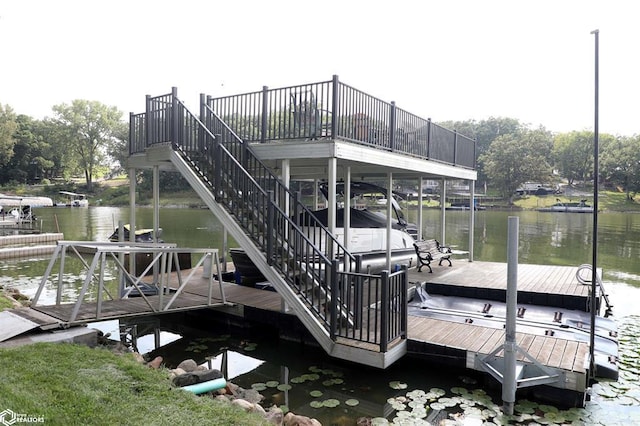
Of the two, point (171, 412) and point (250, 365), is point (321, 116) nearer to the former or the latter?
point (250, 365)

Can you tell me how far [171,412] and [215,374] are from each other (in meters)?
1.16

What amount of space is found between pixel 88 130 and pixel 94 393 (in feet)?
252

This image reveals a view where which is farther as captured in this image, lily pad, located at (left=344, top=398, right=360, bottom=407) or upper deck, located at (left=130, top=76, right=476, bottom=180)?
upper deck, located at (left=130, top=76, right=476, bottom=180)

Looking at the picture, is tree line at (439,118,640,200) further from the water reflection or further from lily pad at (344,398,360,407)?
lily pad at (344,398,360,407)

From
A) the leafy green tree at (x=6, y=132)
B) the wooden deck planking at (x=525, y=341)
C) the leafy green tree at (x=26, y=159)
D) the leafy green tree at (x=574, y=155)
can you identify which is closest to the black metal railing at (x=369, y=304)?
the wooden deck planking at (x=525, y=341)

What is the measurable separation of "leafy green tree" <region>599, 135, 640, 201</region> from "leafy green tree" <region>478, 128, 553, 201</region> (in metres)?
8.09

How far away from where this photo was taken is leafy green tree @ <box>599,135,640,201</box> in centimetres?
6241

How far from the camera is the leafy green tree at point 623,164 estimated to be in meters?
62.4

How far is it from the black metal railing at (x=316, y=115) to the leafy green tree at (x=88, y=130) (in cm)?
7089

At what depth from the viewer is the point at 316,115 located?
7.25m

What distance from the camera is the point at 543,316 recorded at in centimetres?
823

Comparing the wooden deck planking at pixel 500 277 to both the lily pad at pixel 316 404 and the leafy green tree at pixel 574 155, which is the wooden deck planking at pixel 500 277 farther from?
the leafy green tree at pixel 574 155

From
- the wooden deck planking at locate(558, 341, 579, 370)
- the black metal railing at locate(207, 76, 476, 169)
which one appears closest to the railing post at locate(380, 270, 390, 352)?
the wooden deck planking at locate(558, 341, 579, 370)

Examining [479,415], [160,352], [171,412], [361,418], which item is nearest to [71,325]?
[160,352]
